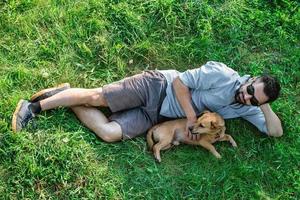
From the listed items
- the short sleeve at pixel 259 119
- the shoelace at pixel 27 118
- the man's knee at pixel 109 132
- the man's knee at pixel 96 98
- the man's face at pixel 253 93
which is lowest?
the short sleeve at pixel 259 119

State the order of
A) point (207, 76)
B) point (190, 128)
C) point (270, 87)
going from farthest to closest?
1. point (190, 128)
2. point (207, 76)
3. point (270, 87)

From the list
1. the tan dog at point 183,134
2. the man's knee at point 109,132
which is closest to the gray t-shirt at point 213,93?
the tan dog at point 183,134

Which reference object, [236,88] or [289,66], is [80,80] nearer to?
[236,88]

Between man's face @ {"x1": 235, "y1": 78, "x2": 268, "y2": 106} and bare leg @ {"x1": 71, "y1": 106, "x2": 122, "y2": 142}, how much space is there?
4.00 ft

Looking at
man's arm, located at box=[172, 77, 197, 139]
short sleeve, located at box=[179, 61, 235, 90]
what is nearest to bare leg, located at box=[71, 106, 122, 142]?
man's arm, located at box=[172, 77, 197, 139]

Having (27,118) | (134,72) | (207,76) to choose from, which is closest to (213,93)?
(207,76)

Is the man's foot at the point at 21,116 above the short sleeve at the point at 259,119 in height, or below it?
above

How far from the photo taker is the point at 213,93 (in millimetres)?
5871

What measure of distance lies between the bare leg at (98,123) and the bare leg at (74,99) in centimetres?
8

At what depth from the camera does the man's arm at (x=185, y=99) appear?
19.0ft

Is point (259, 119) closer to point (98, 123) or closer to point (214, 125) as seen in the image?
point (214, 125)

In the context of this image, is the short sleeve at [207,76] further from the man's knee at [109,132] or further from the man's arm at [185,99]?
the man's knee at [109,132]

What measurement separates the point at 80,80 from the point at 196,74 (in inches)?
50.6

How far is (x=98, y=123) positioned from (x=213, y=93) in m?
1.15
